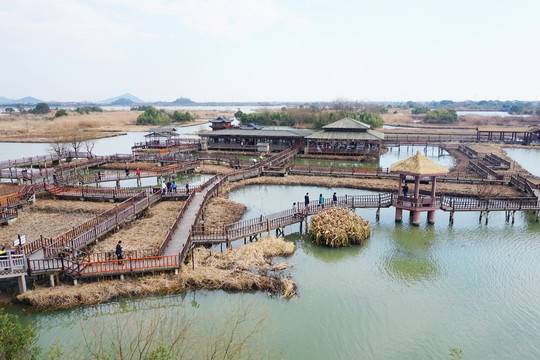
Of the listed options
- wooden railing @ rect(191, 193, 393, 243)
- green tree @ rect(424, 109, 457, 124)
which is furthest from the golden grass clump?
green tree @ rect(424, 109, 457, 124)

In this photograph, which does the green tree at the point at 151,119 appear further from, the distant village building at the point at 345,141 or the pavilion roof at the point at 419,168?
the pavilion roof at the point at 419,168

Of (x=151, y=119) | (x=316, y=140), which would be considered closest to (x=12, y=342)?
(x=316, y=140)

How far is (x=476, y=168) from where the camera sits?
43406 mm

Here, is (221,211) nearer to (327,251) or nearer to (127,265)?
(327,251)

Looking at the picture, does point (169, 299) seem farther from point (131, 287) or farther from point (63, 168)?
point (63, 168)

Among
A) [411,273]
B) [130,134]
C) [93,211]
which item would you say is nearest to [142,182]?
[93,211]

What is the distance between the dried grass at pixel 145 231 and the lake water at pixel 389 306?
506 cm

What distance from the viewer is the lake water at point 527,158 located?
156 ft

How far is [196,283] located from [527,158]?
58.6 metres

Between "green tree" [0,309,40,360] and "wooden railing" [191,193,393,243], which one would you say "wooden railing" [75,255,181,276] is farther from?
"green tree" [0,309,40,360]

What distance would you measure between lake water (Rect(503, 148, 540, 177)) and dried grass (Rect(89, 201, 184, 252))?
4473 cm

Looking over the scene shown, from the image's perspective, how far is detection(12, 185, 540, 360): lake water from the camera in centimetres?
1419

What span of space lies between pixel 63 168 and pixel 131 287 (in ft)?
97.7

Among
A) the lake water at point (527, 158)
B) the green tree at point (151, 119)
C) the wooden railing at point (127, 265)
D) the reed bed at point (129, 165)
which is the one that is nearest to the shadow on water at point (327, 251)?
the wooden railing at point (127, 265)
